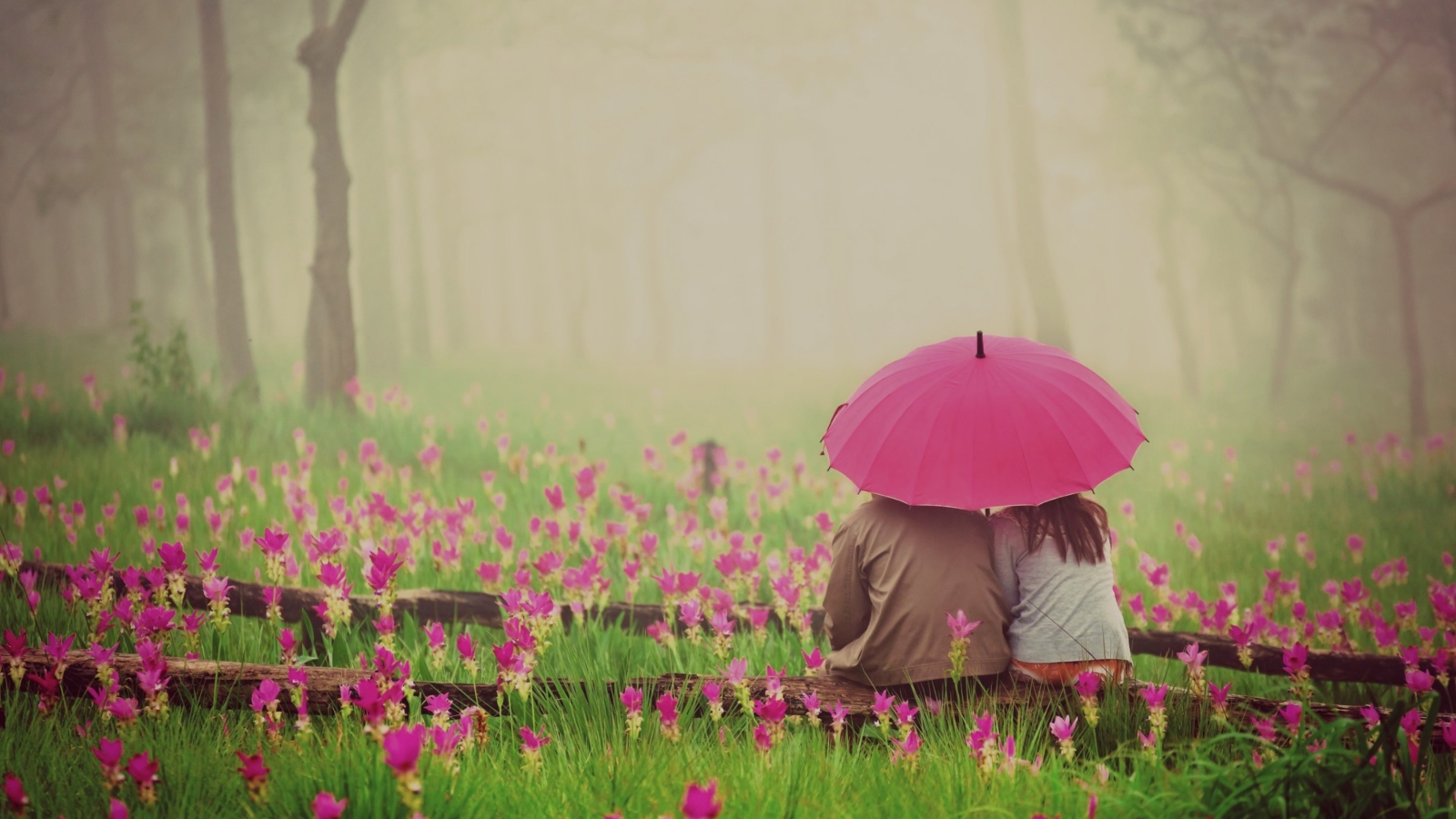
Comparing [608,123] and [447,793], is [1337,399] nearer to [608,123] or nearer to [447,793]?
[608,123]

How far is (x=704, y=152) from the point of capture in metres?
13.7

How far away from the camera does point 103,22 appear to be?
769cm

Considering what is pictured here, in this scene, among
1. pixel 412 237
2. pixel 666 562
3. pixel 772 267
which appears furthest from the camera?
pixel 772 267

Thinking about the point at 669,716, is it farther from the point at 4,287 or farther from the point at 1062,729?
the point at 4,287

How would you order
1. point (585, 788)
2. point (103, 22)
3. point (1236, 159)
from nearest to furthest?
1. point (585, 788)
2. point (103, 22)
3. point (1236, 159)

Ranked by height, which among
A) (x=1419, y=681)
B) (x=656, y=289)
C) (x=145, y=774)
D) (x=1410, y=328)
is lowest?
(x=1419, y=681)

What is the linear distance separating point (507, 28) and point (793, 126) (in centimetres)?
406

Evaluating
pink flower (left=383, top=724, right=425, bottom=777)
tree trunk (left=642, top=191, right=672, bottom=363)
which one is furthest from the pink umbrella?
tree trunk (left=642, top=191, right=672, bottom=363)

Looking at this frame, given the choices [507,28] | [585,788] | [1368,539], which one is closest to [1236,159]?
[1368,539]

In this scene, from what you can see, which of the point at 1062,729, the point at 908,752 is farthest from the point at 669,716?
the point at 1062,729

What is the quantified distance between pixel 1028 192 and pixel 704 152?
4750 mm

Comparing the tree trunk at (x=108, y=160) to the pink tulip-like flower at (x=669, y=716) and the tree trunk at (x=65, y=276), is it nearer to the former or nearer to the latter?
the tree trunk at (x=65, y=276)

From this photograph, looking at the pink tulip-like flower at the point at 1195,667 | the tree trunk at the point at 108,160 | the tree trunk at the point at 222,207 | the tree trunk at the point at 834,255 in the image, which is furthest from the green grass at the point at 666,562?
the tree trunk at the point at 834,255

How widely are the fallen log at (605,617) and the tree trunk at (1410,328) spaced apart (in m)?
7.32
